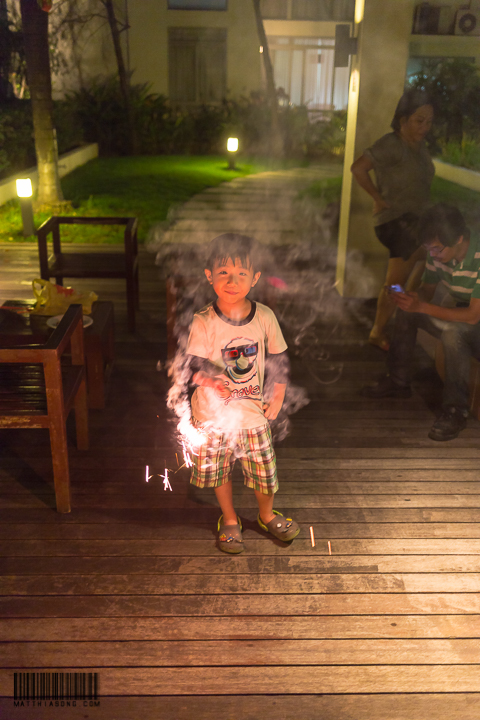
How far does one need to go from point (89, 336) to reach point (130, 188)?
8156mm

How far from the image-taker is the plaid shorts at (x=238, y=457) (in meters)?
2.20

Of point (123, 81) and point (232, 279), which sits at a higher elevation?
point (123, 81)

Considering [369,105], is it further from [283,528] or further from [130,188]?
[130,188]

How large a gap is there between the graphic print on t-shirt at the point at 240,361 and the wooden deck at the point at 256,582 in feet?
2.30

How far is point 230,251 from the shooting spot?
2031 mm

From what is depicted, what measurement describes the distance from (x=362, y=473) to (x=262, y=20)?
47.7 feet

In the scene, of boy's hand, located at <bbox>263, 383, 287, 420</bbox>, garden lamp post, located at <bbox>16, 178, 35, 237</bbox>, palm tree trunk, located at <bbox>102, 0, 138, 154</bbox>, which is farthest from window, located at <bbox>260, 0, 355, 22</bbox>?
boy's hand, located at <bbox>263, 383, 287, 420</bbox>

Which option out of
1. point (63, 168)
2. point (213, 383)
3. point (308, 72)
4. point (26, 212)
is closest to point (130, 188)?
point (63, 168)

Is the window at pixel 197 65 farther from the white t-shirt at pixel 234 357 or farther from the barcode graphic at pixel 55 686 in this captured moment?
the barcode graphic at pixel 55 686

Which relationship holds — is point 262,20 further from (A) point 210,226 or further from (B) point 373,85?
(B) point 373,85

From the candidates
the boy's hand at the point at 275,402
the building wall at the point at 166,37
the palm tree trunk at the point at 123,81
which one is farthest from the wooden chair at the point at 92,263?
the building wall at the point at 166,37

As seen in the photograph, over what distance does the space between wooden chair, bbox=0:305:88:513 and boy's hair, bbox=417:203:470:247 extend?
1.69 m

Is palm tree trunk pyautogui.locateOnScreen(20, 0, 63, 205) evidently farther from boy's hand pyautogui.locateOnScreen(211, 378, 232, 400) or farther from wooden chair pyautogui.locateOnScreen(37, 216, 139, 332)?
boy's hand pyautogui.locateOnScreen(211, 378, 232, 400)

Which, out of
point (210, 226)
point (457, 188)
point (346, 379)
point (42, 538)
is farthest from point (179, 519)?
point (457, 188)
